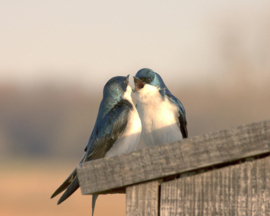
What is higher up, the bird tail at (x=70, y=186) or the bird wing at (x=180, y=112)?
the bird wing at (x=180, y=112)

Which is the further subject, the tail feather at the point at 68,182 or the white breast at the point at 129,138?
the white breast at the point at 129,138

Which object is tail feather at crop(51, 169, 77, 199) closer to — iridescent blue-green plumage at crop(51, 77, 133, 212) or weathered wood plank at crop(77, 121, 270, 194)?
iridescent blue-green plumage at crop(51, 77, 133, 212)

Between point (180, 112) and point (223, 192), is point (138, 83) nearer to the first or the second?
point (180, 112)

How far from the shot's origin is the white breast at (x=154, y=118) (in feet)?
12.3

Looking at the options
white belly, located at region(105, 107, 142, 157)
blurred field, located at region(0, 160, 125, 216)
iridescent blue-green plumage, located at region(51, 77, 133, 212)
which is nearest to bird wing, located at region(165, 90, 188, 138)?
iridescent blue-green plumage, located at region(51, 77, 133, 212)

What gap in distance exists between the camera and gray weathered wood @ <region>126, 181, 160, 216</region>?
8.30 ft

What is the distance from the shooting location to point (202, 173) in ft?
8.27

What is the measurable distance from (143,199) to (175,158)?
0.73 feet

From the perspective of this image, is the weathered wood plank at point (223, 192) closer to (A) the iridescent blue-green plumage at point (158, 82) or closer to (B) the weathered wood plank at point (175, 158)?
(B) the weathered wood plank at point (175, 158)

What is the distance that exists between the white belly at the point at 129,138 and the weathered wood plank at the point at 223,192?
856 millimetres

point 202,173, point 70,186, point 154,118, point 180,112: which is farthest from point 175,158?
point 180,112

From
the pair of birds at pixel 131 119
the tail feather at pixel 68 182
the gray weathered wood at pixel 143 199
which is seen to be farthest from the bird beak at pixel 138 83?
the gray weathered wood at pixel 143 199

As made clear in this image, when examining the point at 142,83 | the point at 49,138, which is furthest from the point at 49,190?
the point at 142,83

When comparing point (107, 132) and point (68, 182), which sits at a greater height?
point (107, 132)
